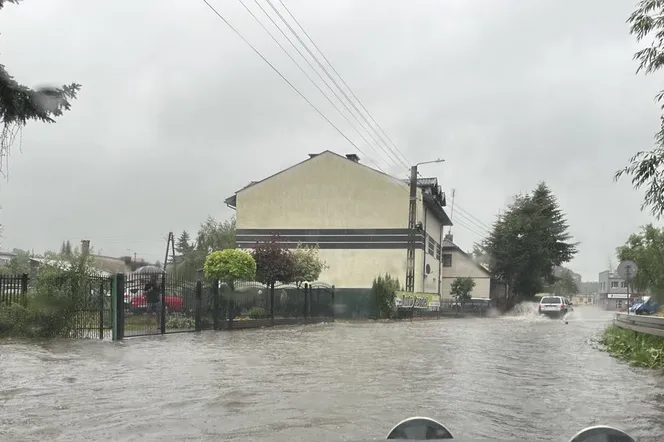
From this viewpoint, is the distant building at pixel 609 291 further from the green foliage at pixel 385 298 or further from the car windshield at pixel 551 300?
the green foliage at pixel 385 298

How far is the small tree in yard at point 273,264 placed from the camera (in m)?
27.2

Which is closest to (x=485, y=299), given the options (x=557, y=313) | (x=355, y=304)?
(x=557, y=313)

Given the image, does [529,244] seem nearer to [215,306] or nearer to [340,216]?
[340,216]

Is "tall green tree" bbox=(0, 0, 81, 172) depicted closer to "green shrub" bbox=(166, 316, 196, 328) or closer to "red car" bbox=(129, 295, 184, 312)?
"red car" bbox=(129, 295, 184, 312)

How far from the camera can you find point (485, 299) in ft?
187

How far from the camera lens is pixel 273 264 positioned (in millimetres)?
27516

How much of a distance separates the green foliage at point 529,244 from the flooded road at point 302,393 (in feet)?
158

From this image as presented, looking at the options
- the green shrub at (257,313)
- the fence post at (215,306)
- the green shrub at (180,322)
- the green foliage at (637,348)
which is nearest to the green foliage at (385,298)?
the green shrub at (257,313)

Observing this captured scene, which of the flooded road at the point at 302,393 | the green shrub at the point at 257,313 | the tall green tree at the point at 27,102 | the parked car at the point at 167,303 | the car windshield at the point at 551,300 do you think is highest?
the tall green tree at the point at 27,102

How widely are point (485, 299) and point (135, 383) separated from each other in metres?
50.4

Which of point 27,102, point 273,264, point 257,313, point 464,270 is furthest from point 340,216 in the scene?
point 27,102

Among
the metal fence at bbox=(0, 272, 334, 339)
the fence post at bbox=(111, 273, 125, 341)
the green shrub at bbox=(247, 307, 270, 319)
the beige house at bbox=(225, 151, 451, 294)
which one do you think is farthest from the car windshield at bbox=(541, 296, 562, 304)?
the fence post at bbox=(111, 273, 125, 341)

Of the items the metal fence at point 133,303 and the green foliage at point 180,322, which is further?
the green foliage at point 180,322

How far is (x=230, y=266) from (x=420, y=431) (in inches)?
847
